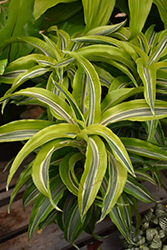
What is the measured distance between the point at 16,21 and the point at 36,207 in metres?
0.63

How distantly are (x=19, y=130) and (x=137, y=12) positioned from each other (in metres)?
0.49

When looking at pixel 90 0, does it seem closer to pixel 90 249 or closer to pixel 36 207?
pixel 36 207

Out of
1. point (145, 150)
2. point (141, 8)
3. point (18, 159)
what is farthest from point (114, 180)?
point (141, 8)

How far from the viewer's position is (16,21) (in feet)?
2.69

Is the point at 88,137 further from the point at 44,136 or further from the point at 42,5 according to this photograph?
the point at 42,5

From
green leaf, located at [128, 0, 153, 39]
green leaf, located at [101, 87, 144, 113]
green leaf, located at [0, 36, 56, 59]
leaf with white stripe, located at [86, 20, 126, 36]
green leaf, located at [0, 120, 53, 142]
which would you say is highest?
green leaf, located at [128, 0, 153, 39]

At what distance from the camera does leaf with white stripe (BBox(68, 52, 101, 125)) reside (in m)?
0.58

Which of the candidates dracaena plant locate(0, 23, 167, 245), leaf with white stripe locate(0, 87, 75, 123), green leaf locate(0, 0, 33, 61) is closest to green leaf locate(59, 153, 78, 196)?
dracaena plant locate(0, 23, 167, 245)

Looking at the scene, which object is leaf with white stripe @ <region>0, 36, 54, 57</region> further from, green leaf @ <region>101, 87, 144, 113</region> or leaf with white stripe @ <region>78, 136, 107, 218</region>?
leaf with white stripe @ <region>78, 136, 107, 218</region>

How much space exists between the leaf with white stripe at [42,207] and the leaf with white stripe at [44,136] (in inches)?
6.8

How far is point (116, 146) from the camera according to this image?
534 millimetres

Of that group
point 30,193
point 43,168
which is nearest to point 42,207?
point 30,193

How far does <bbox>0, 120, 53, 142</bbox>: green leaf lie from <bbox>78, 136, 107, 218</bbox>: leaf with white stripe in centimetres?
16

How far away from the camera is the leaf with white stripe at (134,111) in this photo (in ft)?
1.90
